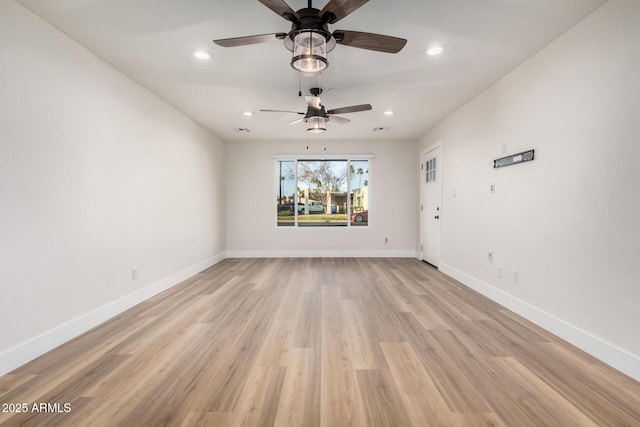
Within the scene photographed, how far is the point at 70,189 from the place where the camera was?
2449 millimetres

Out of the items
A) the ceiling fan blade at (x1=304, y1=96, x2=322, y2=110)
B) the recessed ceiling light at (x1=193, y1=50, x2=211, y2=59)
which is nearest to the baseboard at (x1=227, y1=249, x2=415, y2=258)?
the ceiling fan blade at (x1=304, y1=96, x2=322, y2=110)

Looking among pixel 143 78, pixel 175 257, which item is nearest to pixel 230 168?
pixel 175 257

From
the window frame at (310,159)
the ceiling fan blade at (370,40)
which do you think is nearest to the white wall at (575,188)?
the ceiling fan blade at (370,40)

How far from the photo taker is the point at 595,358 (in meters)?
2.06

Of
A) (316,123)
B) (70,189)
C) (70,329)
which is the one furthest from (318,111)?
(70,329)

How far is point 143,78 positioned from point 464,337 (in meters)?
4.18

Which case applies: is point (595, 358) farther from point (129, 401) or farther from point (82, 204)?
point (82, 204)

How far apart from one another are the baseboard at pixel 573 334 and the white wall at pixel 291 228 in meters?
2.88

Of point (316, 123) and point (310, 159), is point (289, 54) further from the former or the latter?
point (310, 159)

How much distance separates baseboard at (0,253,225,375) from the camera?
6.36 feet

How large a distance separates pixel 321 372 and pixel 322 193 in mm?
4957

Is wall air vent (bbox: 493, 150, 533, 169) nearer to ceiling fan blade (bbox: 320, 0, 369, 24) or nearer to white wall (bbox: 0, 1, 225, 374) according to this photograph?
ceiling fan blade (bbox: 320, 0, 369, 24)

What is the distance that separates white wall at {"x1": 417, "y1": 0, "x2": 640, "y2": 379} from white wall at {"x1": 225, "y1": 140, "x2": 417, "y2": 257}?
2776mm

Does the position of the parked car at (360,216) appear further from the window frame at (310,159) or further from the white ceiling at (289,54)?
the white ceiling at (289,54)
